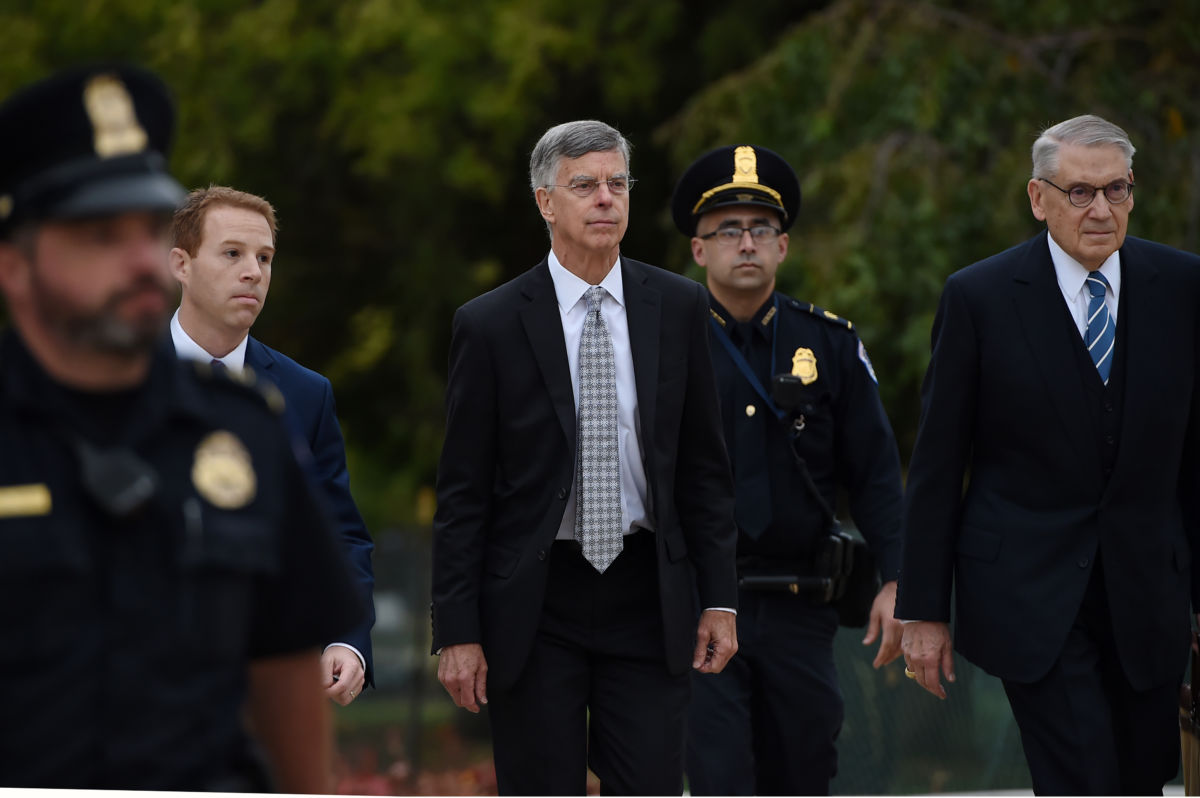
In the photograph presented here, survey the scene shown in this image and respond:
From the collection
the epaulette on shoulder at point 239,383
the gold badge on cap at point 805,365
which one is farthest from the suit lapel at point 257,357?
the epaulette on shoulder at point 239,383

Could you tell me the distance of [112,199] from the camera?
2631mm

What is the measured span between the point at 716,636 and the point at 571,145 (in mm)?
1495

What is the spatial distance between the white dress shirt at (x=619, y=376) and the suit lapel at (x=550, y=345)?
1.1 inches

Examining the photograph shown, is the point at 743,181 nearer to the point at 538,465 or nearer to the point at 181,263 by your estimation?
the point at 538,465

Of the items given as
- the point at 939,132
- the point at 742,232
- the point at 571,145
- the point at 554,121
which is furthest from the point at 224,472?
the point at 554,121

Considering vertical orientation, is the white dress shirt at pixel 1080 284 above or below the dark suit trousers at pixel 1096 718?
above

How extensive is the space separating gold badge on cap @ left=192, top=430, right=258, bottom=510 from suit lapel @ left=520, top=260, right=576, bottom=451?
8.44 ft

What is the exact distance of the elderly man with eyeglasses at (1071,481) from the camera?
5.22 meters

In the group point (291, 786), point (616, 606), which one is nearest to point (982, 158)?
point (616, 606)

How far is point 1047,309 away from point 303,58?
38.5ft

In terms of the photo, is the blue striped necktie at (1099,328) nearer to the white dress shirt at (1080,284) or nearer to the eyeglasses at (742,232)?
the white dress shirt at (1080,284)

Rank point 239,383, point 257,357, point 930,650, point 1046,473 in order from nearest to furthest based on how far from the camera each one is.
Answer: point 239,383 → point 1046,473 → point 930,650 → point 257,357

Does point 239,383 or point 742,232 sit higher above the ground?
point 742,232

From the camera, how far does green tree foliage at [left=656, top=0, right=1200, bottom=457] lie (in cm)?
1157
